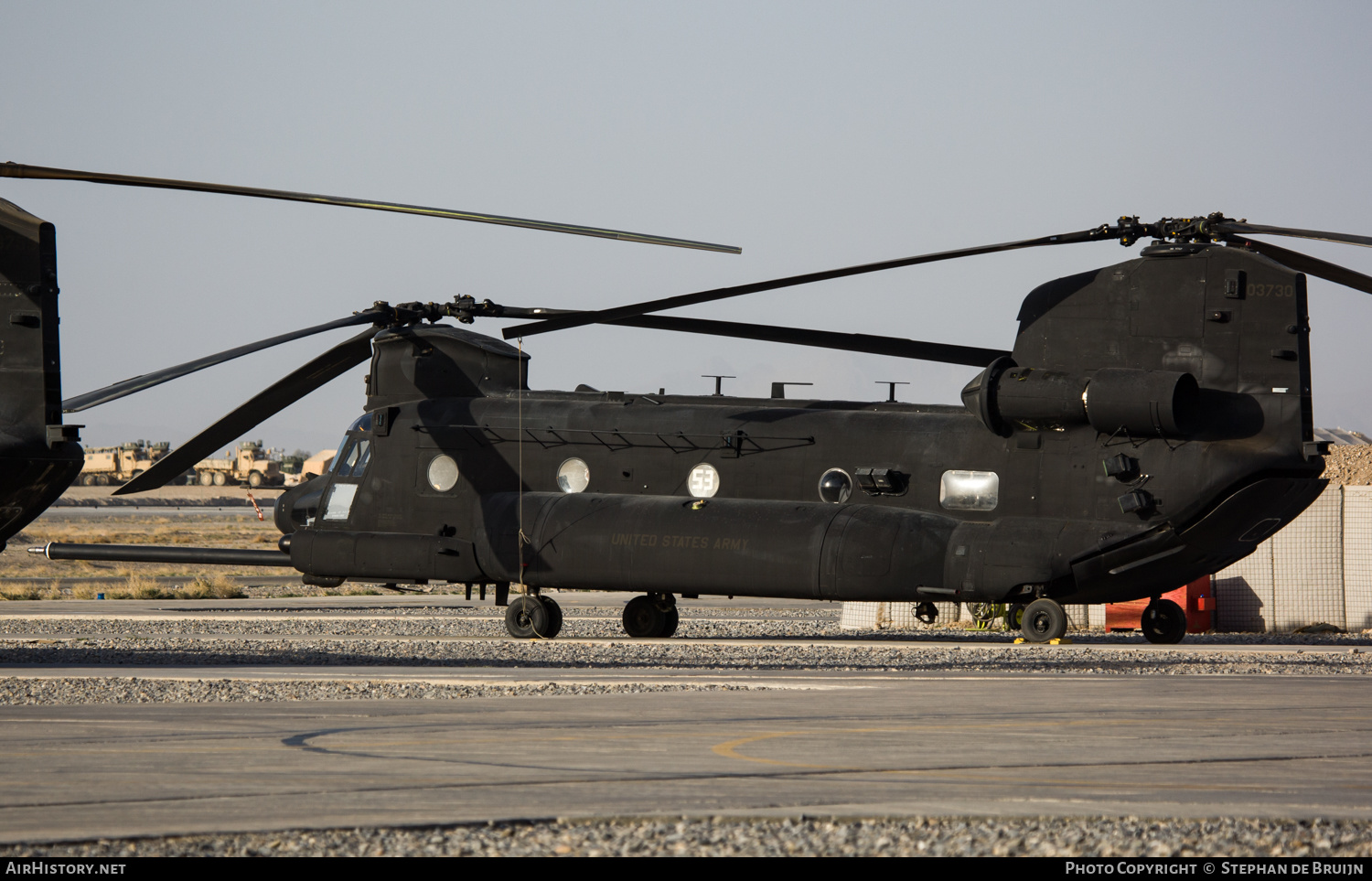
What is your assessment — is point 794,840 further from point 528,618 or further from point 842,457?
point 528,618

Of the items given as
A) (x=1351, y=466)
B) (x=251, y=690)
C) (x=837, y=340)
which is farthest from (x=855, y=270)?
(x=1351, y=466)

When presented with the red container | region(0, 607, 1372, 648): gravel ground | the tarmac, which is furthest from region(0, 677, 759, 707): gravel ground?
the red container

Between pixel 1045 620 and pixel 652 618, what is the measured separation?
6.71 m

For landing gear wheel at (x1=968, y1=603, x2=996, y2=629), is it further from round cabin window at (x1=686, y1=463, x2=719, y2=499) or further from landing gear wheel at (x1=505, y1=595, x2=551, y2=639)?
landing gear wheel at (x1=505, y1=595, x2=551, y2=639)

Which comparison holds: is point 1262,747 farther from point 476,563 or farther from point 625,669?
Result: point 476,563

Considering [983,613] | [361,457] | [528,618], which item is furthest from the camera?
[983,613]

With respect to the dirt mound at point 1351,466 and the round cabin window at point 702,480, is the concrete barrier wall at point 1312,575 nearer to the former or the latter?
the round cabin window at point 702,480

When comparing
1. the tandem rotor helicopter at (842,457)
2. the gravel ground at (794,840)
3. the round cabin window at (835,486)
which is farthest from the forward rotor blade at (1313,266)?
the gravel ground at (794,840)

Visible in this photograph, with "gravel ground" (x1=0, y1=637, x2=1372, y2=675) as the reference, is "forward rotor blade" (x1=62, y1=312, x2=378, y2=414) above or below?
above

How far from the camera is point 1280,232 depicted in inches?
719

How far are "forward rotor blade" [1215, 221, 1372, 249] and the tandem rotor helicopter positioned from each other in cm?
3

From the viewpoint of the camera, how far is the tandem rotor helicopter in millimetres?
19359

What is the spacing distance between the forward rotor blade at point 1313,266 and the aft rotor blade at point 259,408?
47.4 ft
